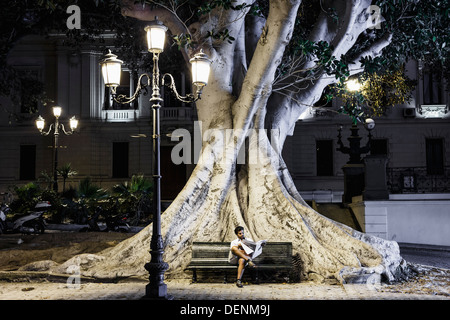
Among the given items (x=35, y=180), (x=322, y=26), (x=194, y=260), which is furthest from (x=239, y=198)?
(x=35, y=180)

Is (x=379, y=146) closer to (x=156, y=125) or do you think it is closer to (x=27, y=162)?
(x=27, y=162)

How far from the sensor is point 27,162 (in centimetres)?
3228

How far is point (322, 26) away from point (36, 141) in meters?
24.4

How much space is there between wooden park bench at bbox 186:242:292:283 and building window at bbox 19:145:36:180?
2494 centimetres

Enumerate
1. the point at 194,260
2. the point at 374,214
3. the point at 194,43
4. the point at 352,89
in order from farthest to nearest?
the point at 374,214
the point at 352,89
the point at 194,43
the point at 194,260

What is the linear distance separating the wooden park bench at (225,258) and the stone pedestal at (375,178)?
7.53 meters

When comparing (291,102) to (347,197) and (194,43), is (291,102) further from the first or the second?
(347,197)

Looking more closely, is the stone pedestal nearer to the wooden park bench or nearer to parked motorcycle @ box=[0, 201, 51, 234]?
the wooden park bench

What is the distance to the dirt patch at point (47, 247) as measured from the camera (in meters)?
11.5

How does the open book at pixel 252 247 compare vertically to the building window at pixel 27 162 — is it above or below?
below

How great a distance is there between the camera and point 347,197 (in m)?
18.4

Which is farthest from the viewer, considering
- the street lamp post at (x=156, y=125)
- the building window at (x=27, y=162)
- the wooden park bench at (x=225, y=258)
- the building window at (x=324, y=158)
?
the building window at (x=27, y=162)

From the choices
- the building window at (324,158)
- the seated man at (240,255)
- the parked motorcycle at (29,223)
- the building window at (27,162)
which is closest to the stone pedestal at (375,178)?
the seated man at (240,255)

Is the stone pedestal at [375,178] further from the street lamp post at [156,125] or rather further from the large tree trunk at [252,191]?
the street lamp post at [156,125]
